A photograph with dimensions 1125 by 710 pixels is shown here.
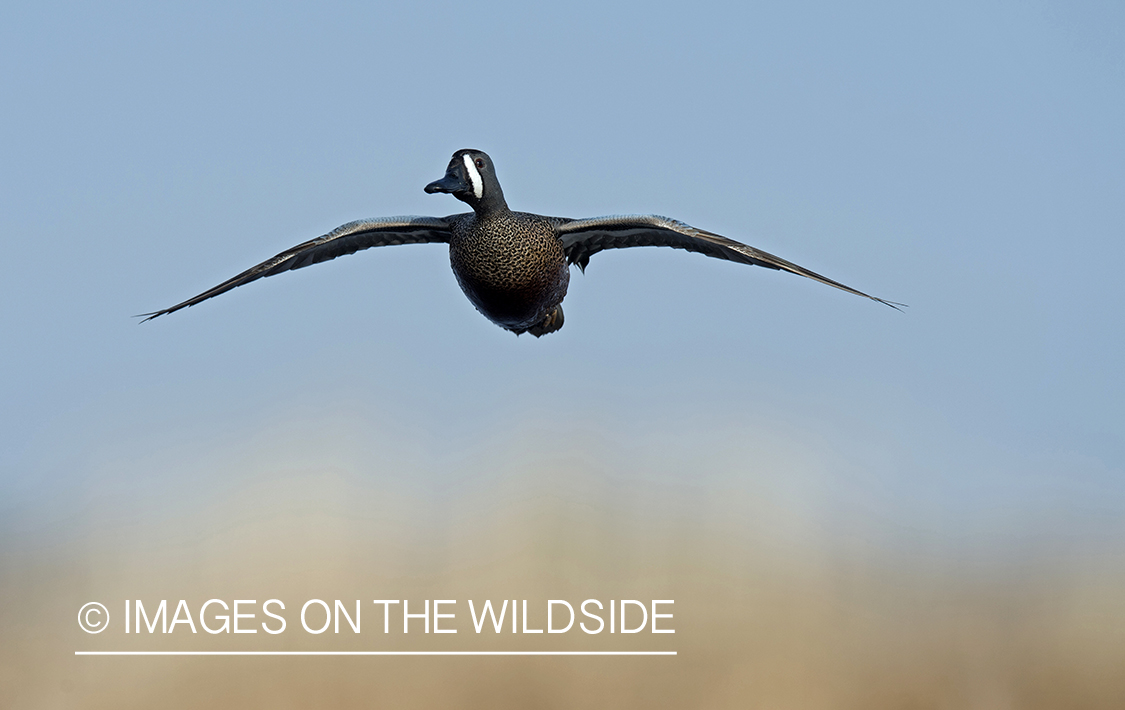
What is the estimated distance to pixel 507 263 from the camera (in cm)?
1234

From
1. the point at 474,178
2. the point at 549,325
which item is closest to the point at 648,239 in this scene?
the point at 549,325

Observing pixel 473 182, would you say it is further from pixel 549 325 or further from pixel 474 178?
pixel 549 325

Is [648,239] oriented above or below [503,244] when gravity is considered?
above

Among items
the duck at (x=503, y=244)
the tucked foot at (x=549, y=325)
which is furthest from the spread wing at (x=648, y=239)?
the tucked foot at (x=549, y=325)

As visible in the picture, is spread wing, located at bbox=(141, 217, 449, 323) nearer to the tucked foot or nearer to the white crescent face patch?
the white crescent face patch

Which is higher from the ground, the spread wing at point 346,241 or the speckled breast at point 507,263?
the spread wing at point 346,241

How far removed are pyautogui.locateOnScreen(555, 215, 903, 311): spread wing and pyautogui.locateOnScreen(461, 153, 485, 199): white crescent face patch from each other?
1339 mm

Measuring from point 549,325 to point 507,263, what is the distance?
1880 millimetres

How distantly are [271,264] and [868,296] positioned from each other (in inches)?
285

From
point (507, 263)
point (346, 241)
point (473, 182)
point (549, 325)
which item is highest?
point (346, 241)

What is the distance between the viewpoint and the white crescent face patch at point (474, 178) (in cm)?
1183

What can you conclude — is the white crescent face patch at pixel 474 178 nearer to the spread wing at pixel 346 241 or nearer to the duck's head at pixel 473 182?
the duck's head at pixel 473 182

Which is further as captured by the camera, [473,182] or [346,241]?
[346,241]

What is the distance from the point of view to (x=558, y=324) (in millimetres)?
14102
